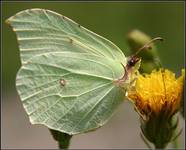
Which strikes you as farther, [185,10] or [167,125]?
[185,10]

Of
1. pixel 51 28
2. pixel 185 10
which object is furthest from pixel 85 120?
pixel 185 10

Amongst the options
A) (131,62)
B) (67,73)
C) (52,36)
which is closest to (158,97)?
(131,62)

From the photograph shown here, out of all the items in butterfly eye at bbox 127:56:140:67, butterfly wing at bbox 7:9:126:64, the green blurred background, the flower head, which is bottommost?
the green blurred background

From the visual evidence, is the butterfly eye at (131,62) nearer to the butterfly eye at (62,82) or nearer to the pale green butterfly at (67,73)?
the pale green butterfly at (67,73)

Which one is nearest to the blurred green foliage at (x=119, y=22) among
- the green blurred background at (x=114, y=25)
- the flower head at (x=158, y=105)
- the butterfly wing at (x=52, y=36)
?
the green blurred background at (x=114, y=25)

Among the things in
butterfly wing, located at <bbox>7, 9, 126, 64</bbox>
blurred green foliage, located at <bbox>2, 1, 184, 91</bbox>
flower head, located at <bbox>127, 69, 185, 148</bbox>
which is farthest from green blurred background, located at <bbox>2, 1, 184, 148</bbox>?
butterfly wing, located at <bbox>7, 9, 126, 64</bbox>

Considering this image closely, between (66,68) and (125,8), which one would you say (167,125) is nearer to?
(66,68)

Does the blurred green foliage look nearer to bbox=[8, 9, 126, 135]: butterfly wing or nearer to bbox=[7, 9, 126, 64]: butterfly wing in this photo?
bbox=[8, 9, 126, 135]: butterfly wing

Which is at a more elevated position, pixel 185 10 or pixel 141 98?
pixel 141 98
